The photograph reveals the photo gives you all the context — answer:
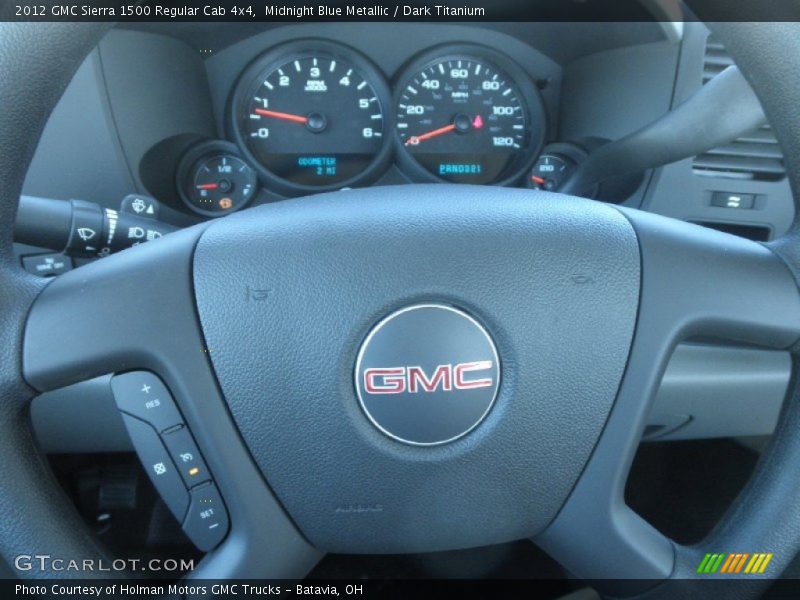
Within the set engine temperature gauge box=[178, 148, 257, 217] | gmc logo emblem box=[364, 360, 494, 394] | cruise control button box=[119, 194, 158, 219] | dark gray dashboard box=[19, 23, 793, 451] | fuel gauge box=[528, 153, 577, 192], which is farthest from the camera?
fuel gauge box=[528, 153, 577, 192]

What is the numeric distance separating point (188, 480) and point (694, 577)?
51 centimetres

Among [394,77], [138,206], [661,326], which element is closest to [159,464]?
[661,326]

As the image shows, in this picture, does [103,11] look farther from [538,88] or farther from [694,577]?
[538,88]

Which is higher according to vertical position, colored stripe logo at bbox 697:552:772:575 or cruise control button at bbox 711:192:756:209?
cruise control button at bbox 711:192:756:209

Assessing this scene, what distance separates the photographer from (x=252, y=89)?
200cm

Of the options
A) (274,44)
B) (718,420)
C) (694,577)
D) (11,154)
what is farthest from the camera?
(274,44)

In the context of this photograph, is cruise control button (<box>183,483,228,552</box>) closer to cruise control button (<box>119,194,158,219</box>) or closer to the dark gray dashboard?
the dark gray dashboard

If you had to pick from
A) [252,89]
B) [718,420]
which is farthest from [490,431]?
[252,89]

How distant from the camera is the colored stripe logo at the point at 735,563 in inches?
32.6

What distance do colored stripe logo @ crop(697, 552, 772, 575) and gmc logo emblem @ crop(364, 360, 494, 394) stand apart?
0.33 m

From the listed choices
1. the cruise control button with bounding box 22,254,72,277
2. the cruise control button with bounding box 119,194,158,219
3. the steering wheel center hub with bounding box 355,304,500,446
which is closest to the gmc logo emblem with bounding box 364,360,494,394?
the steering wheel center hub with bounding box 355,304,500,446

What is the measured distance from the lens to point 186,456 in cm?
78

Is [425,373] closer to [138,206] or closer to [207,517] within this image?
[207,517]

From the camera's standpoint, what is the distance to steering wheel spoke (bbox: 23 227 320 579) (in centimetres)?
76
